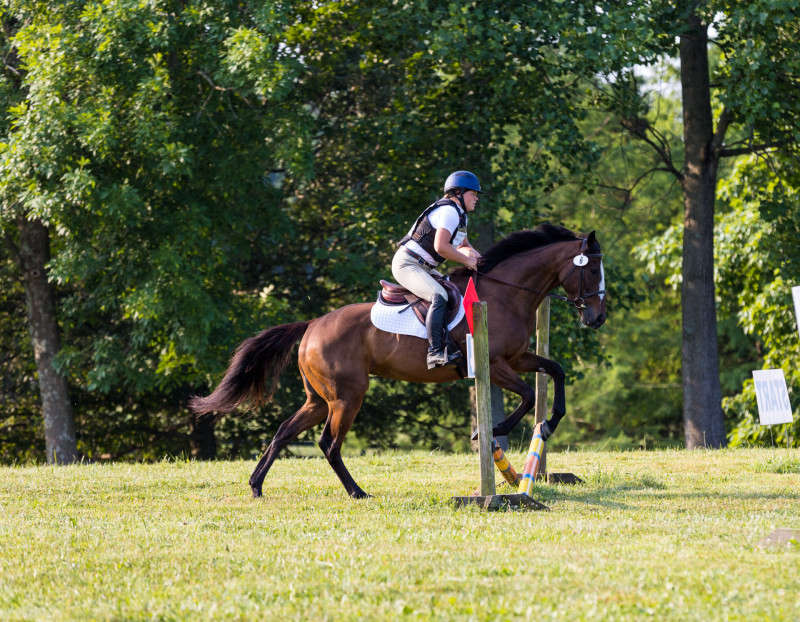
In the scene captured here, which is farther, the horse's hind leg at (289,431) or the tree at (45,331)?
the tree at (45,331)

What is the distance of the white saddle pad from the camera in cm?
1059

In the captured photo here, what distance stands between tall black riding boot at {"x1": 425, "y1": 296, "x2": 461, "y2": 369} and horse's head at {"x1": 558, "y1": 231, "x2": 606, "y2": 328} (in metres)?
1.41

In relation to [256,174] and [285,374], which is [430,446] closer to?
[285,374]

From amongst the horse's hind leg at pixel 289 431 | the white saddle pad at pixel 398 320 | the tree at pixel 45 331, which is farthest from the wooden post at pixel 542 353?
the tree at pixel 45 331

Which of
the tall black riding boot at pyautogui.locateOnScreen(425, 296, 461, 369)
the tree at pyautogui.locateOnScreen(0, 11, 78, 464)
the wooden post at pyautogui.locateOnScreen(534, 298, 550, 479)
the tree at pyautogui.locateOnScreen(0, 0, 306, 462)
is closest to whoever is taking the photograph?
the tall black riding boot at pyautogui.locateOnScreen(425, 296, 461, 369)

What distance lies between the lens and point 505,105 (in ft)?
66.8

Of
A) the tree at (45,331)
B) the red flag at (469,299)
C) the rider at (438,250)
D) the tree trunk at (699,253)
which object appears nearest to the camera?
the red flag at (469,299)

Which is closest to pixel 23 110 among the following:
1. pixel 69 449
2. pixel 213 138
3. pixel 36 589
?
pixel 213 138

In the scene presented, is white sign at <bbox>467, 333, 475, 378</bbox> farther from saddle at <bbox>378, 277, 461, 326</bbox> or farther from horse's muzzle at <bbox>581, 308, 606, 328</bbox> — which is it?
horse's muzzle at <bbox>581, 308, 606, 328</bbox>

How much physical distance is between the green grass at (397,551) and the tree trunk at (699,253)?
7.83 metres

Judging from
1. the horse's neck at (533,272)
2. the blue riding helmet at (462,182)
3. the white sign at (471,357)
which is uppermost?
the blue riding helmet at (462,182)

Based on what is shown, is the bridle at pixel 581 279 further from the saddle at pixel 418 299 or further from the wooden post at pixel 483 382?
the wooden post at pixel 483 382

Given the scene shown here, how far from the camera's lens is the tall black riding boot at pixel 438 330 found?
33.9ft

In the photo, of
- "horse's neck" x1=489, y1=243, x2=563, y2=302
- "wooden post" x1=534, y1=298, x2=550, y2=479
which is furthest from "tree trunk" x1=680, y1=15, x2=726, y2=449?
"horse's neck" x1=489, y1=243, x2=563, y2=302
